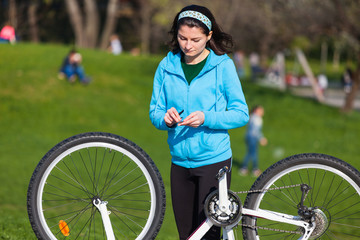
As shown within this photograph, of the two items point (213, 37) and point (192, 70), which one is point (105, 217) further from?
point (213, 37)

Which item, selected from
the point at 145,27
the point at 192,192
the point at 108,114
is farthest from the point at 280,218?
the point at 145,27

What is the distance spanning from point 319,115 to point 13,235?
18.7m

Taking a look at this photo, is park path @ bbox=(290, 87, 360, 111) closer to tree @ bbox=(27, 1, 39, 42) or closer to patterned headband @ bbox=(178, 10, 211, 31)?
tree @ bbox=(27, 1, 39, 42)

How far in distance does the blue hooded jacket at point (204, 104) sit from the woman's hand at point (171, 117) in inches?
5.7

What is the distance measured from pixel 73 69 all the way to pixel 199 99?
17558 mm

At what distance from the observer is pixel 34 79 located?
2022 centimetres

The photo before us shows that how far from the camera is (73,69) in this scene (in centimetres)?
2030

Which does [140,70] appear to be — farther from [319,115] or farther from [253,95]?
[319,115]

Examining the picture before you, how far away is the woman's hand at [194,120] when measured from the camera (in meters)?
3.16

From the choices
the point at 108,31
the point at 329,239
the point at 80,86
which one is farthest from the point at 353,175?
the point at 108,31

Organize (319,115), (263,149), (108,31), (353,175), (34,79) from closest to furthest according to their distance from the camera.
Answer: (353,175) < (263,149) < (34,79) < (319,115) < (108,31)

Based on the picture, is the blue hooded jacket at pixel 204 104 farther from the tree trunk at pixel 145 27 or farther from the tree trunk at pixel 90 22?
the tree trunk at pixel 145 27

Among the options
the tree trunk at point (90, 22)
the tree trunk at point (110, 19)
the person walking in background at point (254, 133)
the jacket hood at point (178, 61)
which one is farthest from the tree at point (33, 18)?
the jacket hood at point (178, 61)

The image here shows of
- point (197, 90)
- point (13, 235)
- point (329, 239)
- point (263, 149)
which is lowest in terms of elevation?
point (263, 149)
